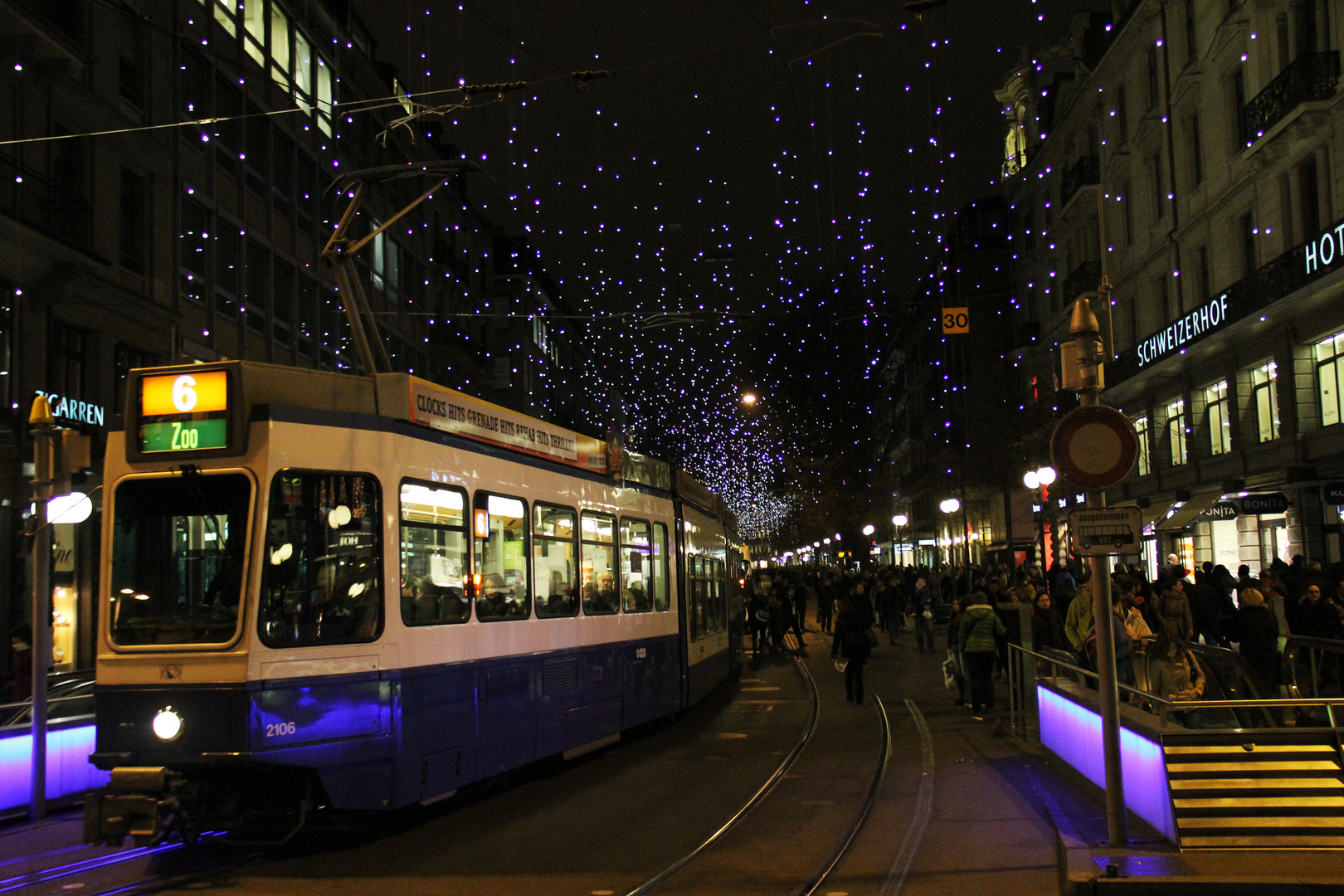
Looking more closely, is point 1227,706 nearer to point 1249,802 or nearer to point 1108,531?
point 1249,802

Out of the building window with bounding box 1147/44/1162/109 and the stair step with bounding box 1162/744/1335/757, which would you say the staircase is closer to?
the stair step with bounding box 1162/744/1335/757

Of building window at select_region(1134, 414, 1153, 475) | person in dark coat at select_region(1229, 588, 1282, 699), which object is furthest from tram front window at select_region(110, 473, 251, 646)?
building window at select_region(1134, 414, 1153, 475)

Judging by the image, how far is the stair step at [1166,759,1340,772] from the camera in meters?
7.20

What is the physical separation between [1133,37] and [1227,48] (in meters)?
6.93

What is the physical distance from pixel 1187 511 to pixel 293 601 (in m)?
24.2

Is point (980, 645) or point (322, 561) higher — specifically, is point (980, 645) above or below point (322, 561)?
below

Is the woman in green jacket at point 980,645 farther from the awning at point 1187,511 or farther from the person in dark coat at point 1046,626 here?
the awning at point 1187,511

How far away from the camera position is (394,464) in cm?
830

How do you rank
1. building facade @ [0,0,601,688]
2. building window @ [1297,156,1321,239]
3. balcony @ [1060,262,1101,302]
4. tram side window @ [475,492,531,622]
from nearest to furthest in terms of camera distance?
tram side window @ [475,492,531,622]
building facade @ [0,0,601,688]
building window @ [1297,156,1321,239]
balcony @ [1060,262,1101,302]

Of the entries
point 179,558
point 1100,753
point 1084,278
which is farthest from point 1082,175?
point 179,558

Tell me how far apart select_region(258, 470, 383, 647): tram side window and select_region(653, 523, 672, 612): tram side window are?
236 inches

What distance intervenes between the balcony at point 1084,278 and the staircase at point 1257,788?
31116 mm

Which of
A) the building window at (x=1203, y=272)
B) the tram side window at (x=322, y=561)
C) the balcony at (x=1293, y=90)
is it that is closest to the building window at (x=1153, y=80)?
the building window at (x=1203, y=272)

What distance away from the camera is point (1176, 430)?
31.5 meters
